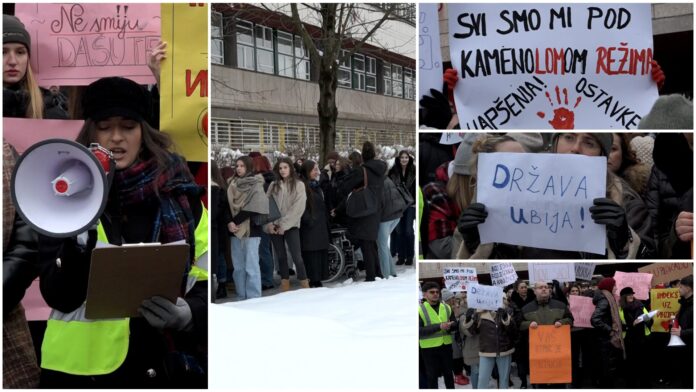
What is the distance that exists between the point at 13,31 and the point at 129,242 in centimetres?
103

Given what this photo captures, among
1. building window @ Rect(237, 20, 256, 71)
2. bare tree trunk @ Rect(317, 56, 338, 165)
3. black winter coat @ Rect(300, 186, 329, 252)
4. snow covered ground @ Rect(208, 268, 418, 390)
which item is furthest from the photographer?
building window @ Rect(237, 20, 256, 71)

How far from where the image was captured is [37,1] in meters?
3.53

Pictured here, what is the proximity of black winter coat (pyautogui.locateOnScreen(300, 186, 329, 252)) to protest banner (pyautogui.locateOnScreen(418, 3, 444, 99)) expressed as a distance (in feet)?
12.3

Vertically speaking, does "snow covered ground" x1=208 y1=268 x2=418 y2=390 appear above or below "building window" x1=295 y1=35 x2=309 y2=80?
below

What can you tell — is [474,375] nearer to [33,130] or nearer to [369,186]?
[33,130]

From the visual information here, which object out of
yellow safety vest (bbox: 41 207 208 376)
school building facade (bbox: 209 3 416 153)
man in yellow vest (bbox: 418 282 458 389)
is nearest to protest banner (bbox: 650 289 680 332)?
man in yellow vest (bbox: 418 282 458 389)

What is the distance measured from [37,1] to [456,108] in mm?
1896

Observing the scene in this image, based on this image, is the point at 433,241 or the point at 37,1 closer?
the point at 37,1

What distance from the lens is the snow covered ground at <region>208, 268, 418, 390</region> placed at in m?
4.87

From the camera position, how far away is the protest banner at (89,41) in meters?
3.52

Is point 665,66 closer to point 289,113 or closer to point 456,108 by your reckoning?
point 456,108

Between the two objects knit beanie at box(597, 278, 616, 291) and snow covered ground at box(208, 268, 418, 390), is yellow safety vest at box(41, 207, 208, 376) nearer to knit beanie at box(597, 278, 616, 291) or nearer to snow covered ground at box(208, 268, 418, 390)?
snow covered ground at box(208, 268, 418, 390)

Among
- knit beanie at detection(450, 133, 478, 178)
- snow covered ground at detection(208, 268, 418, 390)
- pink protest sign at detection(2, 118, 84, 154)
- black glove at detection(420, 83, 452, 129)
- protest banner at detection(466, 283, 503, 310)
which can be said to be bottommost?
snow covered ground at detection(208, 268, 418, 390)

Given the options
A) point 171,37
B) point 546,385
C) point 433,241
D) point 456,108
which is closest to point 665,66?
point 456,108
